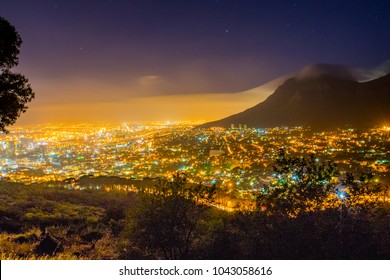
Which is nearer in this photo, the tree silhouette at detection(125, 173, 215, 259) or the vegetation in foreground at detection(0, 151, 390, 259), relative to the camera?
the vegetation in foreground at detection(0, 151, 390, 259)

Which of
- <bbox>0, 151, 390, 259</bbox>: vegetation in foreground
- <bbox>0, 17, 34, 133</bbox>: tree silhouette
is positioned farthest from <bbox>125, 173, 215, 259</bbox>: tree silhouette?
<bbox>0, 17, 34, 133</bbox>: tree silhouette

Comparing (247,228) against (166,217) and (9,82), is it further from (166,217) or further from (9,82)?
(9,82)

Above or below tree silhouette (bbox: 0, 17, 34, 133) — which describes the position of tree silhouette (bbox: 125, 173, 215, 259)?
below

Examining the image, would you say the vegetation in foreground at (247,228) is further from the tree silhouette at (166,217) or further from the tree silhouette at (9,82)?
the tree silhouette at (9,82)

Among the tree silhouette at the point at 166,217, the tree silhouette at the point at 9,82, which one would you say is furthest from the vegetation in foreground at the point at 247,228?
the tree silhouette at the point at 9,82

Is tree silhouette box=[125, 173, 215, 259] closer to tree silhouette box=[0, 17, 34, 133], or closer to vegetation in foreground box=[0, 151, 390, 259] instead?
vegetation in foreground box=[0, 151, 390, 259]
